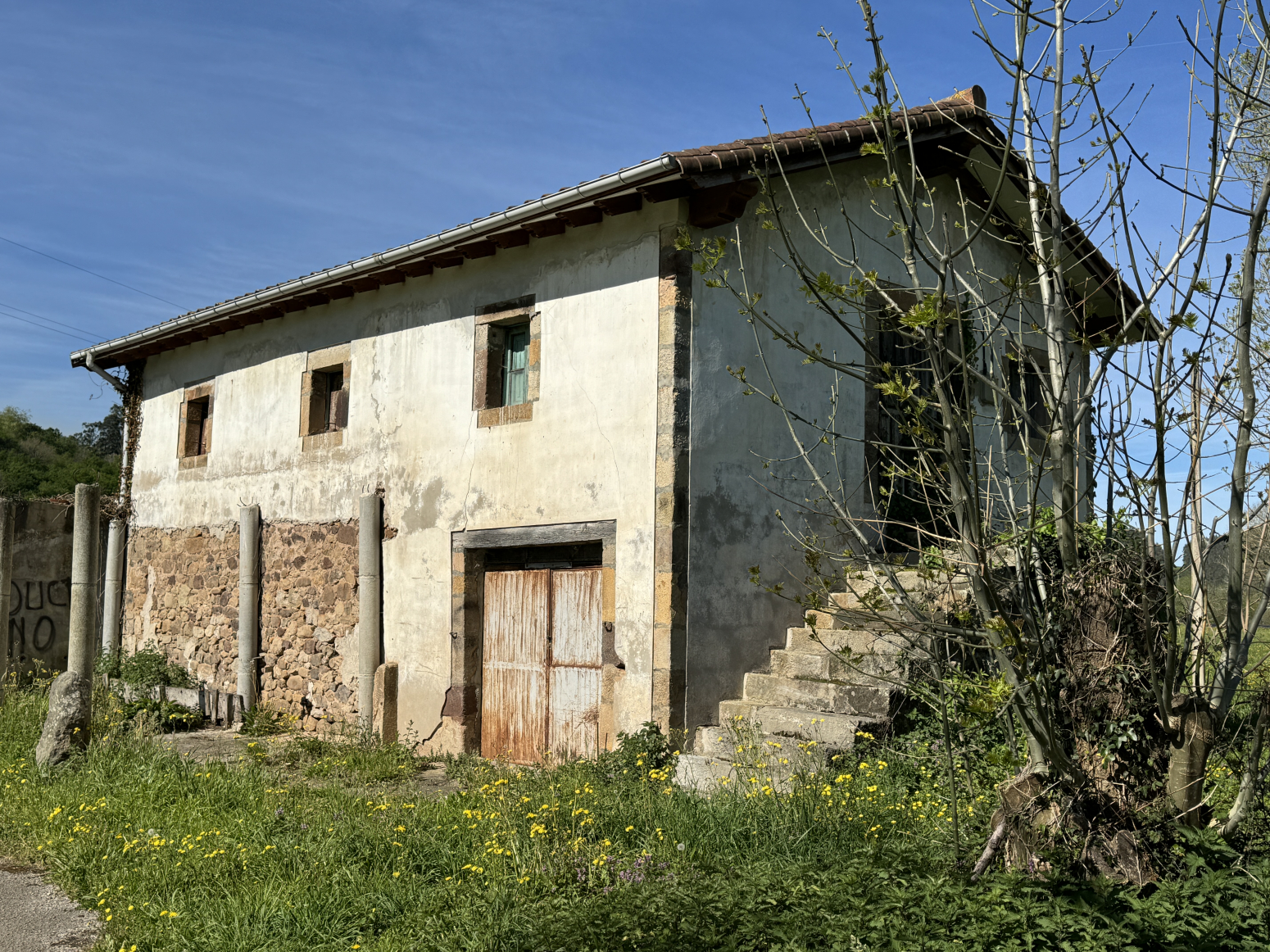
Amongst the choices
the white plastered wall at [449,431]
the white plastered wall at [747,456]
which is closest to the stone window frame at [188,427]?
the white plastered wall at [449,431]

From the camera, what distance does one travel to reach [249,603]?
11391mm

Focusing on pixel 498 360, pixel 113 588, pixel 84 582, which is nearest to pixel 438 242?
pixel 498 360

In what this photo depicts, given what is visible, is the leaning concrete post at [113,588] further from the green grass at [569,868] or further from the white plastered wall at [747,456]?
the white plastered wall at [747,456]

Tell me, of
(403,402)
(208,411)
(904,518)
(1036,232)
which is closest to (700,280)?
(904,518)

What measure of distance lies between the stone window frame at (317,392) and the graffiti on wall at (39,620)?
185 inches

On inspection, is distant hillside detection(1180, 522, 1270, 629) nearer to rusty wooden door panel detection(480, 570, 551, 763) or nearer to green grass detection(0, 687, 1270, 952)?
green grass detection(0, 687, 1270, 952)

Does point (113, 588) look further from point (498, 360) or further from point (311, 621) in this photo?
point (498, 360)

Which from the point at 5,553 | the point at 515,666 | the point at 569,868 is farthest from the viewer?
the point at 5,553

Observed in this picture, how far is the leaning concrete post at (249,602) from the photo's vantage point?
11.3 m

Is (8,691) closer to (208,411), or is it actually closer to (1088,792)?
(208,411)

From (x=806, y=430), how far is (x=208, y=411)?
26.4ft

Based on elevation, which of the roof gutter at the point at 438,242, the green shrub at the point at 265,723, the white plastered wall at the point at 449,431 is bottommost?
the green shrub at the point at 265,723

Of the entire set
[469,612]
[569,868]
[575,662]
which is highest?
[469,612]

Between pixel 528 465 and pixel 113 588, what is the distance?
7.98 m
